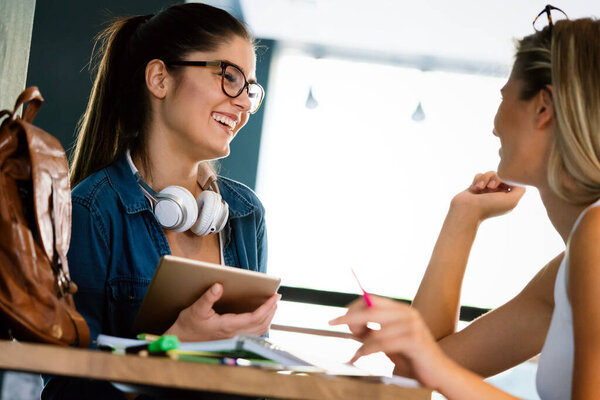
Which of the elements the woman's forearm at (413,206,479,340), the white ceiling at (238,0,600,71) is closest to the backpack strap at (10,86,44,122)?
the woman's forearm at (413,206,479,340)

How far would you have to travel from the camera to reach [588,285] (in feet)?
3.21

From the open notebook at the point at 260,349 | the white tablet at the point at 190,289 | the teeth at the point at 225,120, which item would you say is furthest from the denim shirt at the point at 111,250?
the open notebook at the point at 260,349

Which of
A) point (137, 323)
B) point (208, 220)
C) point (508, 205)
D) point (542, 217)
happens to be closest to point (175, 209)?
point (208, 220)

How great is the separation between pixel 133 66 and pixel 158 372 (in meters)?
1.29

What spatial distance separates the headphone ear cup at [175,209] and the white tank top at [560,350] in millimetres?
835

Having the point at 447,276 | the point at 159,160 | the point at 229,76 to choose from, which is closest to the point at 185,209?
the point at 159,160

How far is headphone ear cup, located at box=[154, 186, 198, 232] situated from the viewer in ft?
4.90

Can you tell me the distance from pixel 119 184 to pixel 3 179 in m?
0.64

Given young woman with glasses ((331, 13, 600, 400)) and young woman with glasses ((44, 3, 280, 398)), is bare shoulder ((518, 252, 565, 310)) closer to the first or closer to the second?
young woman with glasses ((331, 13, 600, 400))

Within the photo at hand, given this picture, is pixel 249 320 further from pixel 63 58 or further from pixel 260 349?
pixel 63 58

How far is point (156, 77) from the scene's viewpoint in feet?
5.78

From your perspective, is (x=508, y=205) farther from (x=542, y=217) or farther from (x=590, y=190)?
(x=542, y=217)

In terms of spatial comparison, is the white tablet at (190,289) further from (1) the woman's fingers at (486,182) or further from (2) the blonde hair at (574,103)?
(1) the woman's fingers at (486,182)

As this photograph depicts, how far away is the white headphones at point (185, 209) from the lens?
4.91ft
